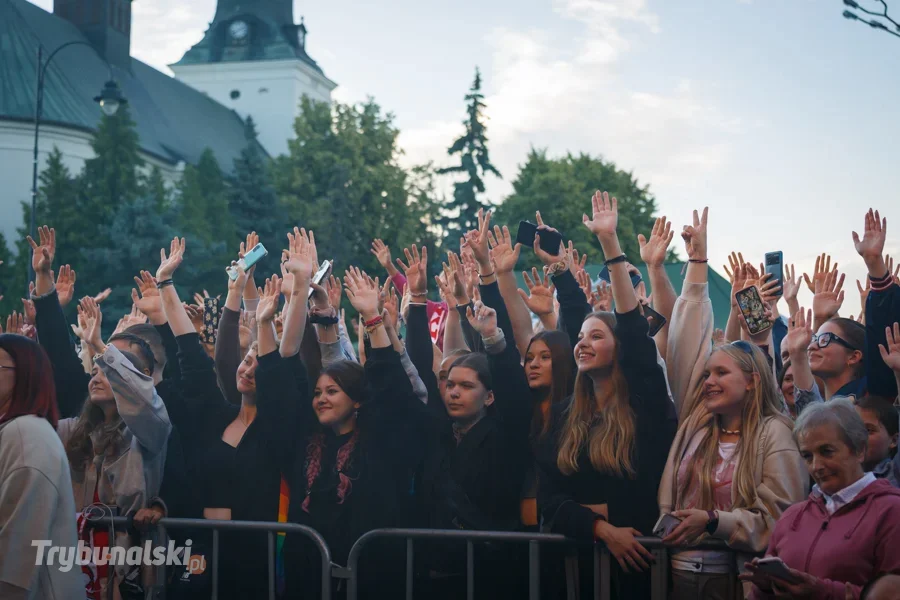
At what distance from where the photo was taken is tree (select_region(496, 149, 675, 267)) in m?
47.5

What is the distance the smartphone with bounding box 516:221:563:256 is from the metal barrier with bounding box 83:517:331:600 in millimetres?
1874

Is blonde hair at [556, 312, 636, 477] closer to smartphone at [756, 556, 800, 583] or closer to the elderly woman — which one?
the elderly woman

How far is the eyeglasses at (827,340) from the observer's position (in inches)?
208

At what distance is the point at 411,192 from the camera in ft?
163

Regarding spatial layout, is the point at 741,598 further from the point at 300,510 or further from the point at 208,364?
the point at 208,364

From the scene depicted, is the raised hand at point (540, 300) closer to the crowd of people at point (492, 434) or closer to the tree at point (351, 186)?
the crowd of people at point (492, 434)

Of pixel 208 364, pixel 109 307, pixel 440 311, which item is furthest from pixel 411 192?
pixel 208 364

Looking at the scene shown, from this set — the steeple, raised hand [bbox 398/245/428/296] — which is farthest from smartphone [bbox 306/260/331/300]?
the steeple

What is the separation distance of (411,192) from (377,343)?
146 ft

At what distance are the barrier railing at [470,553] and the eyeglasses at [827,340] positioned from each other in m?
1.33

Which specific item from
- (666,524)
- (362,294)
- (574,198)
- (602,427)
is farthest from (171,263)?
(574,198)

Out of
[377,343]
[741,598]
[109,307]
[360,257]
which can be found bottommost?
[741,598]

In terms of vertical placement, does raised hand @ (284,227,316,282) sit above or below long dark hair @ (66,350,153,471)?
above

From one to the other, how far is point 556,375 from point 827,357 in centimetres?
131
